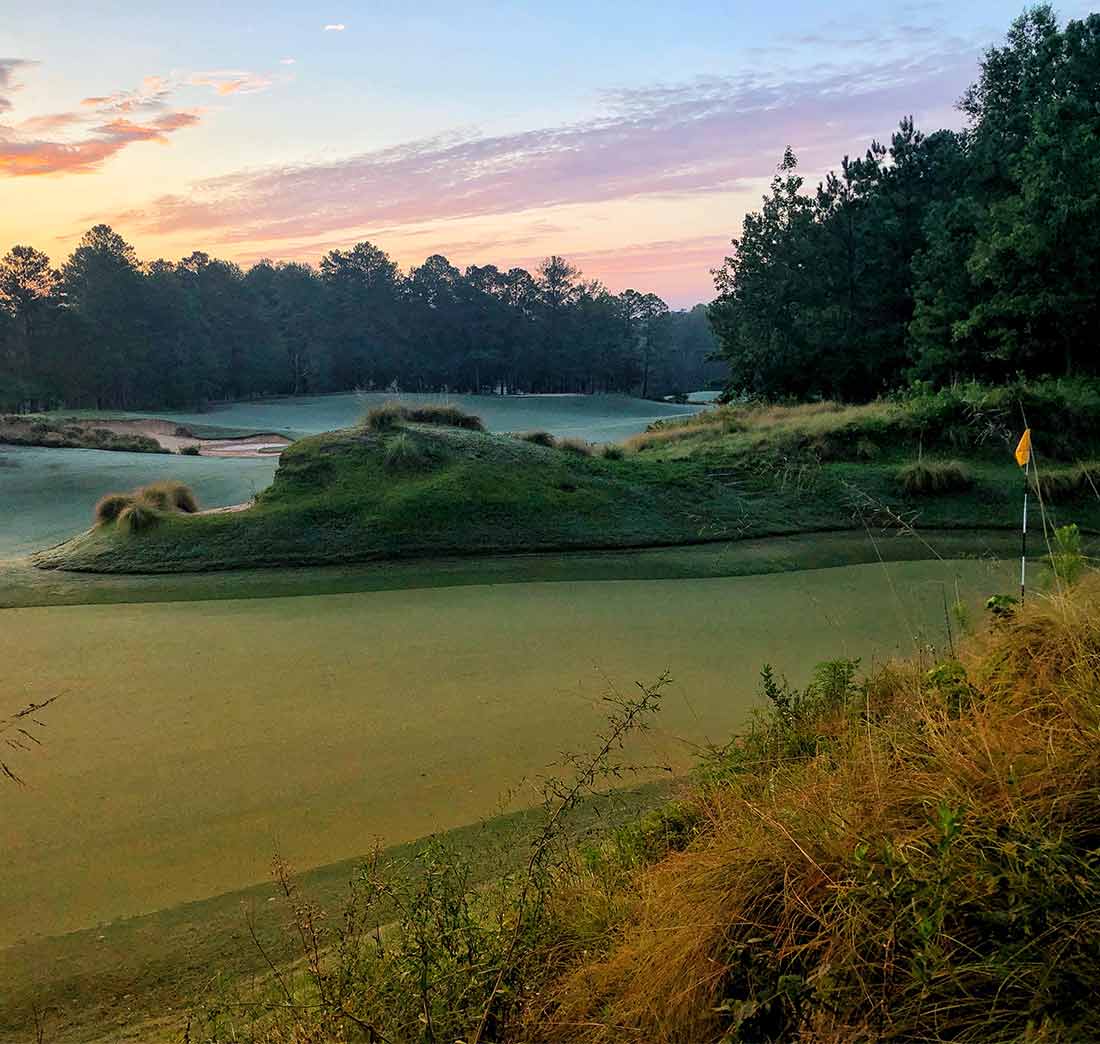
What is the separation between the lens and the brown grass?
186cm

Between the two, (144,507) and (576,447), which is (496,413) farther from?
(144,507)

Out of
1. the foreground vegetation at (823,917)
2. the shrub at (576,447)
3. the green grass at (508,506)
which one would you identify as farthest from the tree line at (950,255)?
the foreground vegetation at (823,917)

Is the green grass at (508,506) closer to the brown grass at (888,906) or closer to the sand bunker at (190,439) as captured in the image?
the brown grass at (888,906)

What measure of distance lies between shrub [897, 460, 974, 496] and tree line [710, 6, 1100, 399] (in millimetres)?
9355

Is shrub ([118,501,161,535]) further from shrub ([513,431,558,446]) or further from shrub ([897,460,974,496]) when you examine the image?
shrub ([897,460,974,496])

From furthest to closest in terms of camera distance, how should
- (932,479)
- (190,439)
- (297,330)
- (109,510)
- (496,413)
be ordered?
(297,330), (496,413), (190,439), (932,479), (109,510)

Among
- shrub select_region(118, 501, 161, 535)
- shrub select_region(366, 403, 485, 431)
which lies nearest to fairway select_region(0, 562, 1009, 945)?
shrub select_region(118, 501, 161, 535)

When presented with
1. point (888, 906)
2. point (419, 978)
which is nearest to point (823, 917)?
point (888, 906)

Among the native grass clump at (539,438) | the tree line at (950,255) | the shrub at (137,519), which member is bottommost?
the shrub at (137,519)

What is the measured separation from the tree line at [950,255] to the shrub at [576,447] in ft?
36.2

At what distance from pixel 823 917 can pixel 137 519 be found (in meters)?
8.80

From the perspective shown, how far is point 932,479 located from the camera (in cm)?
1141

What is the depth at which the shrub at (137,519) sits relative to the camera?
9.59 m

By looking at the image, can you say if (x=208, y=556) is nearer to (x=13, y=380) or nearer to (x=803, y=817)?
(x=803, y=817)
